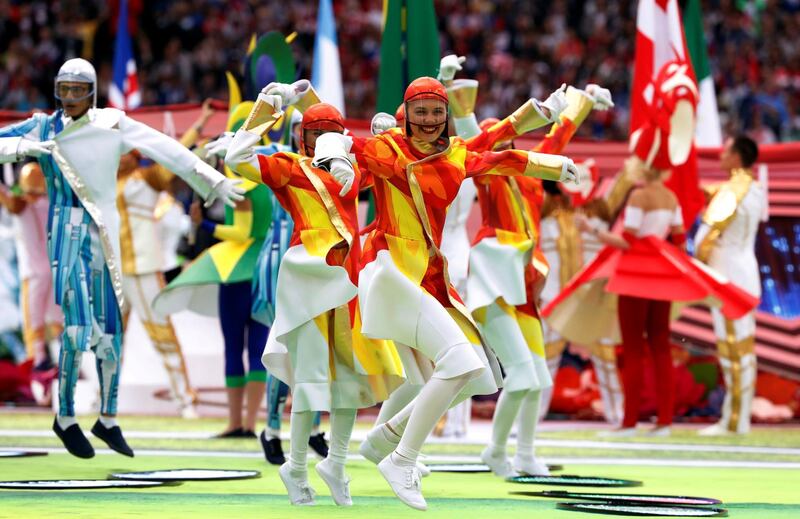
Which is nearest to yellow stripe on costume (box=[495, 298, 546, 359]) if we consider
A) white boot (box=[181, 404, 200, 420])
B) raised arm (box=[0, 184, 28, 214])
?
white boot (box=[181, 404, 200, 420])

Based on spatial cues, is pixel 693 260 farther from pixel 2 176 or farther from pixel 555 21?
pixel 555 21

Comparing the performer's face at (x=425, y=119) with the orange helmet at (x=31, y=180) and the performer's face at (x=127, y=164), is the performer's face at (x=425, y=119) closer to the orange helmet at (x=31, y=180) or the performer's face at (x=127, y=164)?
the performer's face at (x=127, y=164)

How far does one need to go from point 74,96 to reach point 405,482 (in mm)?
3316

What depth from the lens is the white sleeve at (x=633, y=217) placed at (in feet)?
36.4

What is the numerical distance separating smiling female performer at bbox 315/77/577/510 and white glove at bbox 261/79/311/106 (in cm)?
55

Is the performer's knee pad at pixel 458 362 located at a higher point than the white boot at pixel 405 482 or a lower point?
higher

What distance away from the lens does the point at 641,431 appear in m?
11.6

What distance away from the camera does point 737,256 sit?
11680 mm

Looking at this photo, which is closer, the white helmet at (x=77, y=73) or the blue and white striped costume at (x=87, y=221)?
the blue and white striped costume at (x=87, y=221)

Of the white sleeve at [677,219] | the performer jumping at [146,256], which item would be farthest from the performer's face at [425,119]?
the performer jumping at [146,256]

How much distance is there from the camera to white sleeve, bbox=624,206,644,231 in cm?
1111

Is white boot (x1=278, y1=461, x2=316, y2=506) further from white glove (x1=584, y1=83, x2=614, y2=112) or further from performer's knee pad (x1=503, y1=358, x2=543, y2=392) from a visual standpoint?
white glove (x1=584, y1=83, x2=614, y2=112)

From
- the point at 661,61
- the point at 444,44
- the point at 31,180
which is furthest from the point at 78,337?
the point at 444,44

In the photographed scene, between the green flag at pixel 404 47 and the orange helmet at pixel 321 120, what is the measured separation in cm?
431
